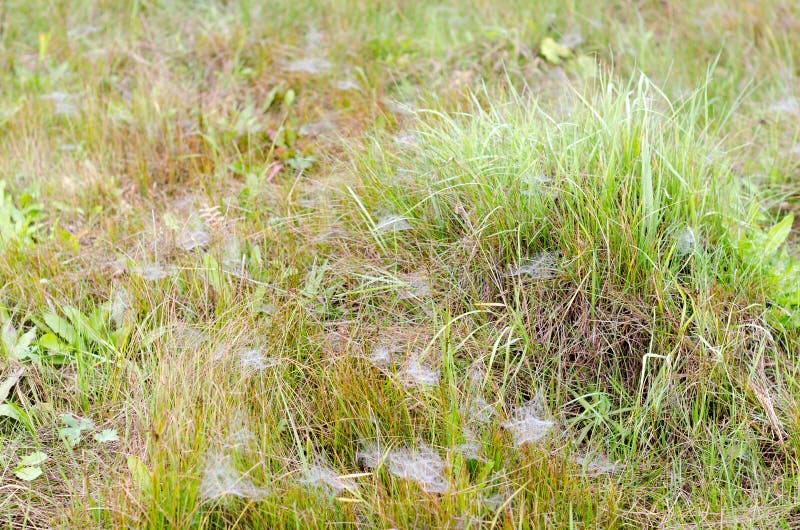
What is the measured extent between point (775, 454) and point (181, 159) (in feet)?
8.59

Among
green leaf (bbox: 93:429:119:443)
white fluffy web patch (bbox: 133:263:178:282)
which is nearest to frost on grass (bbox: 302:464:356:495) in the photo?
green leaf (bbox: 93:429:119:443)

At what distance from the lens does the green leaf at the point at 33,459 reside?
86.1 inches

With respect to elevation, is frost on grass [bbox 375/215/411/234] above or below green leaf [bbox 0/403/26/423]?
above

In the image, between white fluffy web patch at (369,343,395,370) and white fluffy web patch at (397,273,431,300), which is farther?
white fluffy web patch at (397,273,431,300)

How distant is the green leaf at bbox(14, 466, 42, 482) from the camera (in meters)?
2.15

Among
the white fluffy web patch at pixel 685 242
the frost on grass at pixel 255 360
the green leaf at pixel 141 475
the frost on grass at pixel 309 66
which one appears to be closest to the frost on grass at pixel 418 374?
the frost on grass at pixel 255 360

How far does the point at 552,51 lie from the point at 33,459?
3108mm

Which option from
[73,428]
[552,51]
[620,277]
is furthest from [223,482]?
[552,51]

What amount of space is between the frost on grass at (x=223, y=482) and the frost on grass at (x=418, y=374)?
0.52m

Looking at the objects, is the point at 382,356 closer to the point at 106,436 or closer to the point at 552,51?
the point at 106,436

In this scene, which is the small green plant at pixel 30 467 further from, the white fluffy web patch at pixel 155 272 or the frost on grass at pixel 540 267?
the frost on grass at pixel 540 267

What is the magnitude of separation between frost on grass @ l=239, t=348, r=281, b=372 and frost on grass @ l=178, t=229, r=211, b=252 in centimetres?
62

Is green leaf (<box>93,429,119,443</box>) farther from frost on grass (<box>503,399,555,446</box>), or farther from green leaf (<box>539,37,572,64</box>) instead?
green leaf (<box>539,37,572,64</box>)

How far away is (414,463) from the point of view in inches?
82.3
